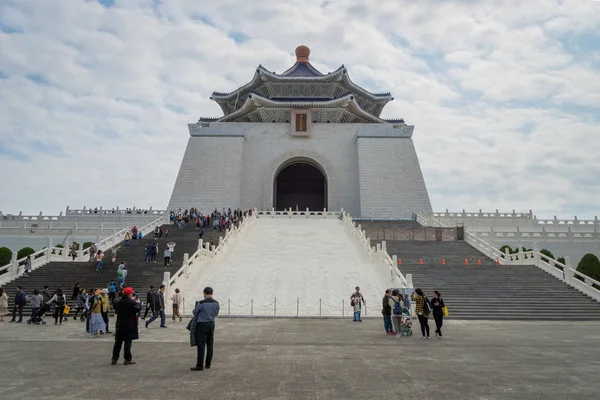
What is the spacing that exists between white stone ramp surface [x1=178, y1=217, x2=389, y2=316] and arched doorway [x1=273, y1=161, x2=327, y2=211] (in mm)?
21065

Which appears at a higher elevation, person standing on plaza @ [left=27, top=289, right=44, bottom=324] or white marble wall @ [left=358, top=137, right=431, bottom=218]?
white marble wall @ [left=358, top=137, right=431, bottom=218]

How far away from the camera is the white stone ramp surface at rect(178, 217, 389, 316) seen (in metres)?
13.0

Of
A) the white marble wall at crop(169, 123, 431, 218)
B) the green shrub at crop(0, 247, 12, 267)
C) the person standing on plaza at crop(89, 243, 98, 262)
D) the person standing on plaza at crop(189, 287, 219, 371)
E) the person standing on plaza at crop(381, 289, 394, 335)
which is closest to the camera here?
the person standing on plaza at crop(189, 287, 219, 371)

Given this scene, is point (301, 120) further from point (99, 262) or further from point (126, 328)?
point (126, 328)

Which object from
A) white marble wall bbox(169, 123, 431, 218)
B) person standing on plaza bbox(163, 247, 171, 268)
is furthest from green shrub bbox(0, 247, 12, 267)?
white marble wall bbox(169, 123, 431, 218)

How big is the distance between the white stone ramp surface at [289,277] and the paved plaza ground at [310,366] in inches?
148

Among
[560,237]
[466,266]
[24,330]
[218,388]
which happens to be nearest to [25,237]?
[24,330]

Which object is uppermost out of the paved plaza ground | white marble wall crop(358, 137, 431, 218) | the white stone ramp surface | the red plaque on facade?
the red plaque on facade

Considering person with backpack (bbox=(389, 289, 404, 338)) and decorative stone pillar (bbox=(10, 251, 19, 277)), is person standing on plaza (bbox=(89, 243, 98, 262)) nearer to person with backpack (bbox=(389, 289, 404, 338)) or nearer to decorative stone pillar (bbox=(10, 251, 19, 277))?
decorative stone pillar (bbox=(10, 251, 19, 277))

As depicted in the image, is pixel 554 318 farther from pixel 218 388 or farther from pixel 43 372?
pixel 43 372

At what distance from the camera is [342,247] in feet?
62.7

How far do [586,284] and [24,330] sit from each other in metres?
16.4

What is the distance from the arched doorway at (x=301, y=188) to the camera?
4244 cm

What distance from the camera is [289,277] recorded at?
15320 millimetres
